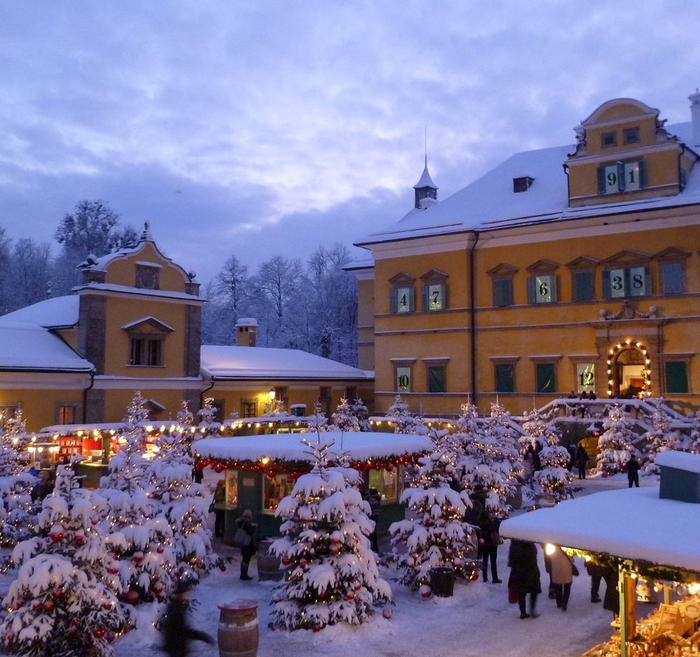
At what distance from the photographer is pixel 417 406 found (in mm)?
39156

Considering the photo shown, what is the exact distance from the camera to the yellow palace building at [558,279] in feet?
108

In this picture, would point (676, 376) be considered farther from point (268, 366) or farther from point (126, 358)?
point (126, 358)

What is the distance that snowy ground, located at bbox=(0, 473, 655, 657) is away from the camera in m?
11.5

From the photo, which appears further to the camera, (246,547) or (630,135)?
(630,135)

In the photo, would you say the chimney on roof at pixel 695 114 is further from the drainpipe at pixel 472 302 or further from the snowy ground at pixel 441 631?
the snowy ground at pixel 441 631

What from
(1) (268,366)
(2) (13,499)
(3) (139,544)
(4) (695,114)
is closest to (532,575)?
(3) (139,544)

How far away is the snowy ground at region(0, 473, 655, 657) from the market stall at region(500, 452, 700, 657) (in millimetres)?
2470

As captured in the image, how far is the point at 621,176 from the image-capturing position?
34.8 m

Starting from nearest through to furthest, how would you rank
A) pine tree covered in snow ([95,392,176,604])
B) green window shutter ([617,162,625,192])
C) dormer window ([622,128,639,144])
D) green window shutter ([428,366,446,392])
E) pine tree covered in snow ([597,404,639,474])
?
1. pine tree covered in snow ([95,392,176,604])
2. pine tree covered in snow ([597,404,639,474])
3. dormer window ([622,128,639,144])
4. green window shutter ([617,162,625,192])
5. green window shutter ([428,366,446,392])

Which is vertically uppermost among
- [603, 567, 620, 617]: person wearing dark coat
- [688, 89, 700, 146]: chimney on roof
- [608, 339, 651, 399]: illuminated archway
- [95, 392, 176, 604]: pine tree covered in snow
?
[688, 89, 700, 146]: chimney on roof

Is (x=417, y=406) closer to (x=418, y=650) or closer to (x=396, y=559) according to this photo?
(x=396, y=559)

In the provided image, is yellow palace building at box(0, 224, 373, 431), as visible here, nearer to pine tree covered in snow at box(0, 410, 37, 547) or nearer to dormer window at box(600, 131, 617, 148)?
pine tree covered in snow at box(0, 410, 37, 547)

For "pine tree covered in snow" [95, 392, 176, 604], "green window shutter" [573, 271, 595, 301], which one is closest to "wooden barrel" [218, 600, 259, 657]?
"pine tree covered in snow" [95, 392, 176, 604]

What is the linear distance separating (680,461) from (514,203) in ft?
99.5
